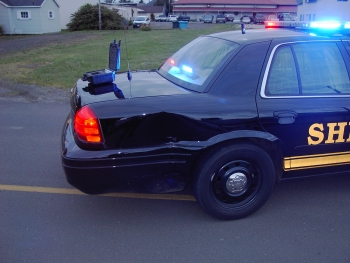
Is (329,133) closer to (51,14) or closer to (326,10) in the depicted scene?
(51,14)

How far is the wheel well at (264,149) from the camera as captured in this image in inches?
132

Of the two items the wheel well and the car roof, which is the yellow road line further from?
the car roof

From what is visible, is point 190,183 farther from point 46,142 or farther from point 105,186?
point 46,142

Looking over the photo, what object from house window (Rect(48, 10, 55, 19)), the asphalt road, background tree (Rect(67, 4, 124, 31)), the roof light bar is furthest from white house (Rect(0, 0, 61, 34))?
the roof light bar

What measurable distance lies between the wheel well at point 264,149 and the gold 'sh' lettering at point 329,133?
0.31 meters

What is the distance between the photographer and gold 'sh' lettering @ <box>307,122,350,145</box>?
3520mm

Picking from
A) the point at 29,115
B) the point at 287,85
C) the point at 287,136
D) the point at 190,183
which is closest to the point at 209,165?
the point at 190,183

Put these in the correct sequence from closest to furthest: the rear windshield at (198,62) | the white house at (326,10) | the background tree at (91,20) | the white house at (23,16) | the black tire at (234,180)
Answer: the black tire at (234,180), the rear windshield at (198,62), the white house at (23,16), the white house at (326,10), the background tree at (91,20)

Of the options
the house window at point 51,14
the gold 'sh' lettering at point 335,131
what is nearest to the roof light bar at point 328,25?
the gold 'sh' lettering at point 335,131

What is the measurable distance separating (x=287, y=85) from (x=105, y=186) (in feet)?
5.95

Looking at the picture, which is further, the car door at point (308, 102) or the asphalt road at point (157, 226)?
the car door at point (308, 102)

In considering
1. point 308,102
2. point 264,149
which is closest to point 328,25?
point 308,102

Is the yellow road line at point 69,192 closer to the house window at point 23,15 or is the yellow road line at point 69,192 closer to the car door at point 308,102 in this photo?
the car door at point 308,102

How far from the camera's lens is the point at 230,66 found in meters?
3.44
